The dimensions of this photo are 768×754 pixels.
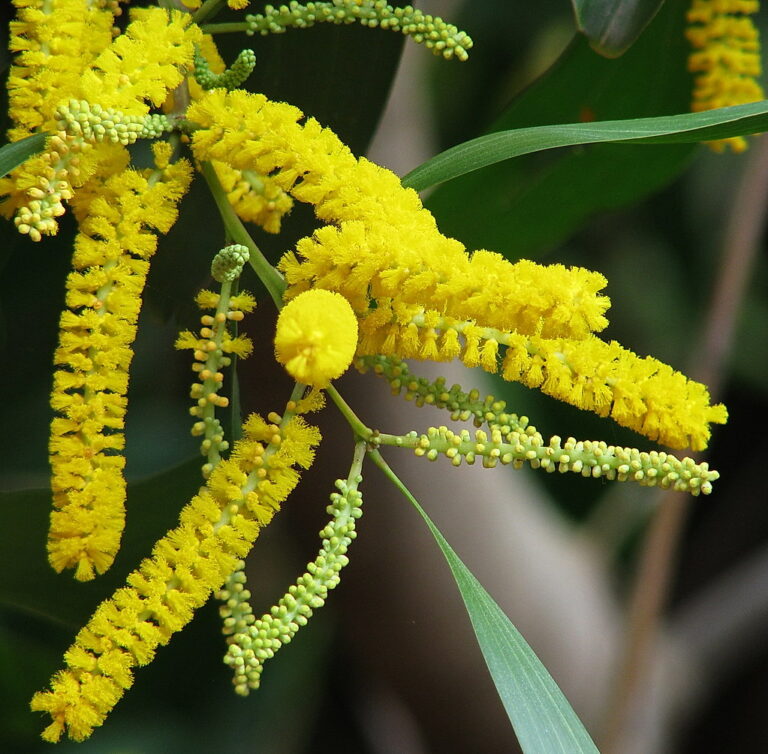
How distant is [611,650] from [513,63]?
931mm

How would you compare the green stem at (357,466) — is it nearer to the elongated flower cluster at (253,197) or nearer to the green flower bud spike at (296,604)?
the green flower bud spike at (296,604)

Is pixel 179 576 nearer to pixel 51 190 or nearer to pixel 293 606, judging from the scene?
pixel 293 606

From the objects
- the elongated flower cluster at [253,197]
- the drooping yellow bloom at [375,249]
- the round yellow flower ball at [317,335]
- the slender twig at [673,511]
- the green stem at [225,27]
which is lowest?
the slender twig at [673,511]

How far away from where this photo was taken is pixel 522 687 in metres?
0.59

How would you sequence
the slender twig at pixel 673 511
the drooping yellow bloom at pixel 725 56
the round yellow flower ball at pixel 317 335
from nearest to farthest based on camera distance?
the round yellow flower ball at pixel 317 335 → the drooping yellow bloom at pixel 725 56 → the slender twig at pixel 673 511

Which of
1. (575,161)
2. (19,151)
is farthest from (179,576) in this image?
(575,161)

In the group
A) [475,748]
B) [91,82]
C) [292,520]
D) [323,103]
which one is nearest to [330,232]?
[91,82]

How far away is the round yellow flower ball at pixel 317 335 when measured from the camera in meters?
0.47

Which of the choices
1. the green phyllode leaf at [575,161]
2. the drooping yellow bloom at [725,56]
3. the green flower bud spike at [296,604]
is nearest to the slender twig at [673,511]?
the green phyllode leaf at [575,161]

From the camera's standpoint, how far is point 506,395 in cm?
118

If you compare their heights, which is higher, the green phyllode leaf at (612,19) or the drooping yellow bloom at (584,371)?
the green phyllode leaf at (612,19)

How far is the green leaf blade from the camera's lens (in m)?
0.57

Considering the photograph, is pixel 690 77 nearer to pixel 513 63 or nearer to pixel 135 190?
pixel 513 63

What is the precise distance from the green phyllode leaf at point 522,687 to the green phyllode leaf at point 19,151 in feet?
0.97
